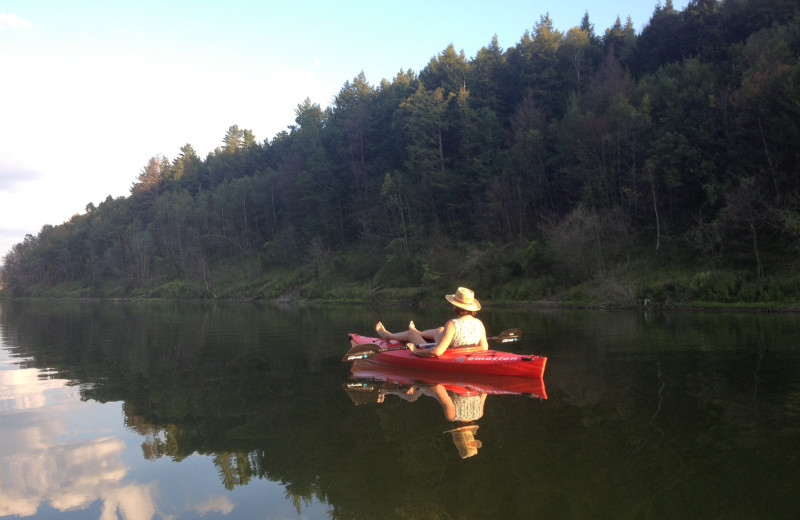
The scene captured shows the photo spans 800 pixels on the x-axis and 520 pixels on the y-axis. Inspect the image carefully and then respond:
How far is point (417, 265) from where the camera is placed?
4041 cm

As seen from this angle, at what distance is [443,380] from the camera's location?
31.5 ft

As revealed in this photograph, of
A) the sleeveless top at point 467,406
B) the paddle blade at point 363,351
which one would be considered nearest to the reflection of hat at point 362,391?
the paddle blade at point 363,351

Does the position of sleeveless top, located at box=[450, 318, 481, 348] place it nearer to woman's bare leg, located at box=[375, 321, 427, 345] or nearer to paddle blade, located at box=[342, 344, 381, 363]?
woman's bare leg, located at box=[375, 321, 427, 345]

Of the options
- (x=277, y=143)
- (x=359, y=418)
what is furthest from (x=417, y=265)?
(x=277, y=143)

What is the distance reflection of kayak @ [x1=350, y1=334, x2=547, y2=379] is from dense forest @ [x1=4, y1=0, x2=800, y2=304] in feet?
59.0

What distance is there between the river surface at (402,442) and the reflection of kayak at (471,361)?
36 cm

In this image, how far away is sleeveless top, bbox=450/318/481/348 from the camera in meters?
9.79

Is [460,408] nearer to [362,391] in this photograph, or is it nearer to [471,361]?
[471,361]

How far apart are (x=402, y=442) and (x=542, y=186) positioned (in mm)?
36990

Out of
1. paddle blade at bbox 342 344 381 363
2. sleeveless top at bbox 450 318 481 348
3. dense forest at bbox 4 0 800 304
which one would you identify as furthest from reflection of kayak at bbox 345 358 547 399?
dense forest at bbox 4 0 800 304


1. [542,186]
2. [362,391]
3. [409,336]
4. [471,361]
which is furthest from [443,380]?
[542,186]

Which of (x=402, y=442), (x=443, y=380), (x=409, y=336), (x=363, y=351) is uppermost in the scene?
(x=409, y=336)

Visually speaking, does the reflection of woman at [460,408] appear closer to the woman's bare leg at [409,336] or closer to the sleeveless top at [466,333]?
the sleeveless top at [466,333]

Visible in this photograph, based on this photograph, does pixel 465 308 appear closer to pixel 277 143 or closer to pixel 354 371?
pixel 354 371
